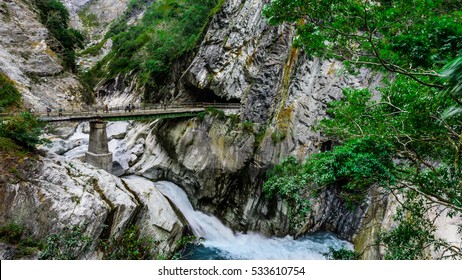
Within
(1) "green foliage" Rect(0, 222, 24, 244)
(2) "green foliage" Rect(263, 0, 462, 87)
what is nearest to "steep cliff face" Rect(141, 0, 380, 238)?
(2) "green foliage" Rect(263, 0, 462, 87)

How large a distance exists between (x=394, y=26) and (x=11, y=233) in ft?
48.4

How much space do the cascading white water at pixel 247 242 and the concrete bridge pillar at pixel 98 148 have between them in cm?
533

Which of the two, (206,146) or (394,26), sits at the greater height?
(394,26)

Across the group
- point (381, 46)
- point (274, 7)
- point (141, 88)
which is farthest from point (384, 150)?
point (141, 88)

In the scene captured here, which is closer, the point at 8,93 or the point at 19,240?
the point at 19,240

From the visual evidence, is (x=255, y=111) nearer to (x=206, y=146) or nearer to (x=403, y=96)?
(x=206, y=146)

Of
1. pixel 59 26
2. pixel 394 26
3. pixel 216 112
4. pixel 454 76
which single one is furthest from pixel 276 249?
pixel 59 26

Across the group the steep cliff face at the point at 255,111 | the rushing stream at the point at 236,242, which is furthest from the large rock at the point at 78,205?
the steep cliff face at the point at 255,111

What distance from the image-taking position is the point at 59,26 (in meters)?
39.4

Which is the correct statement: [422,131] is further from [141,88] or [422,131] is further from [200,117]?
[141,88]

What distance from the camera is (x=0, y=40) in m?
28.9

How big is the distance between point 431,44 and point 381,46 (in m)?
1.86

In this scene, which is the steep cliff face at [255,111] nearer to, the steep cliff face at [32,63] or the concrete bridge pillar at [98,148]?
the concrete bridge pillar at [98,148]

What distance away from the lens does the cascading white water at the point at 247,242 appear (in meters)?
16.9
